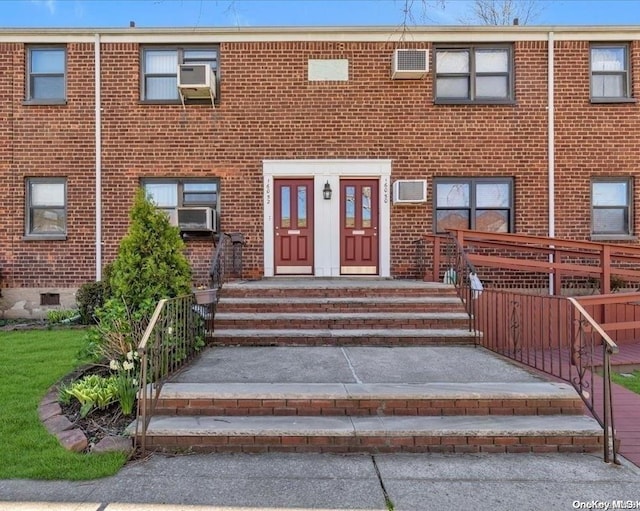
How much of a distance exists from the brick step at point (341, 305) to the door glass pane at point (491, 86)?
5.31m

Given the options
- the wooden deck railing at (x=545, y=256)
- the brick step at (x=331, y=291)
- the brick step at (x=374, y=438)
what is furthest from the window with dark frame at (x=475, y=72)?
the brick step at (x=374, y=438)

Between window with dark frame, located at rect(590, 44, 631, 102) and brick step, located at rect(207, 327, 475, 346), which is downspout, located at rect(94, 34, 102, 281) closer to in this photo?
brick step, located at rect(207, 327, 475, 346)

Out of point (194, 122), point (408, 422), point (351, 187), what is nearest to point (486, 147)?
point (351, 187)

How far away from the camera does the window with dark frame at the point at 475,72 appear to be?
9664 mm

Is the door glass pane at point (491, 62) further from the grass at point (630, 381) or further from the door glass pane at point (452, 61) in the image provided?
the grass at point (630, 381)

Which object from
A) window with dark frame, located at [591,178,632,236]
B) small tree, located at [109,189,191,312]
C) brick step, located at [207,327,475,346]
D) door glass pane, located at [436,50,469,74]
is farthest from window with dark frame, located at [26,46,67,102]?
window with dark frame, located at [591,178,632,236]

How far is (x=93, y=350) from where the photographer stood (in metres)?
4.93

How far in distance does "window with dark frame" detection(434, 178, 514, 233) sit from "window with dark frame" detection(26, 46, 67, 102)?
8.59 m

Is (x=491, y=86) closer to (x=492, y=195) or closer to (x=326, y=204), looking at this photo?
(x=492, y=195)

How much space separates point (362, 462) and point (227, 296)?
4.13 meters

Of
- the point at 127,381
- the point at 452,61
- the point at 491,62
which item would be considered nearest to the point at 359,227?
the point at 452,61

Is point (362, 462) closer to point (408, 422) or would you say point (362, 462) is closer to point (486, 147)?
point (408, 422)

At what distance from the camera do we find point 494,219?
9.66 m

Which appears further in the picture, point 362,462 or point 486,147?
point 486,147
